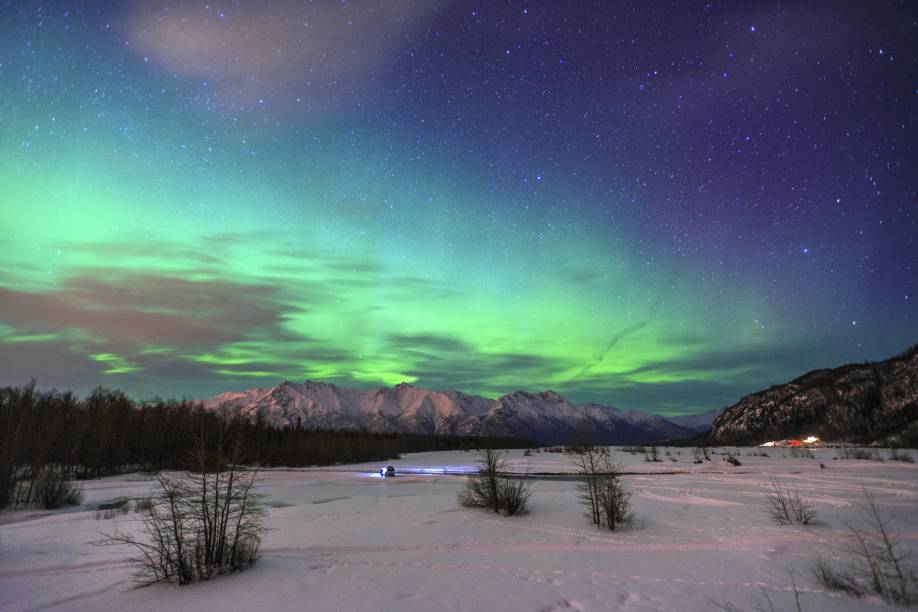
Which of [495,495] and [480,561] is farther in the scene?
[495,495]

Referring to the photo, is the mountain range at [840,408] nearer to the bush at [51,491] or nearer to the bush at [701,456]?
the bush at [701,456]

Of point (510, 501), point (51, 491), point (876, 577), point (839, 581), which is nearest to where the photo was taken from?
point (876, 577)

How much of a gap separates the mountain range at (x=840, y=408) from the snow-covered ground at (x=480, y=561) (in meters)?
47.9

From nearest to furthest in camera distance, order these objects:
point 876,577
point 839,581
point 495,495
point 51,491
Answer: point 876,577, point 839,581, point 495,495, point 51,491

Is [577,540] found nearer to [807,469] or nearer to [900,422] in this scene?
[807,469]

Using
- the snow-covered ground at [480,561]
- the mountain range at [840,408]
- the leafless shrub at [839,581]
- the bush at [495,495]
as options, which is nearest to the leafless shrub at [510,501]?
the bush at [495,495]

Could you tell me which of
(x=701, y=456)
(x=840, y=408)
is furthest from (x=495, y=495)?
(x=840, y=408)

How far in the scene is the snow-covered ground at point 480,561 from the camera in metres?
7.43

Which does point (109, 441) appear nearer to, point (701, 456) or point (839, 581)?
point (839, 581)

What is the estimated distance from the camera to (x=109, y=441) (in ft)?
151

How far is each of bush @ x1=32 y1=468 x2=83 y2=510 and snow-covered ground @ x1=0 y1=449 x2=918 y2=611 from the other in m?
2.66

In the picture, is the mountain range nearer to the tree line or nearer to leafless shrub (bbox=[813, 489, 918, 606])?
leafless shrub (bbox=[813, 489, 918, 606])

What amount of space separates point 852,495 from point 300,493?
26354mm

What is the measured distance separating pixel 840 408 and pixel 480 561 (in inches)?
4129
